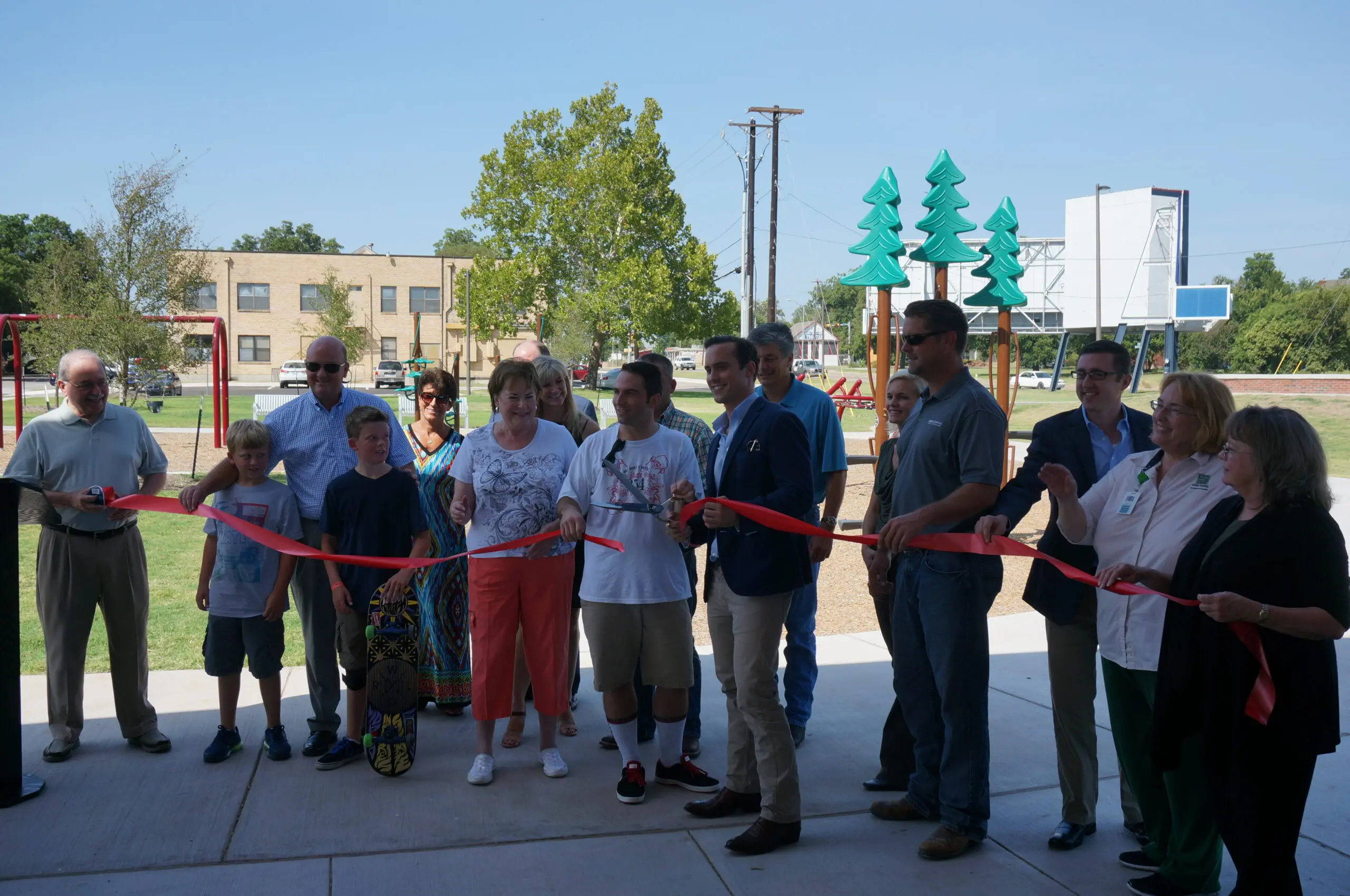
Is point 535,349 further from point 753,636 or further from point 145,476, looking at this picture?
point 753,636

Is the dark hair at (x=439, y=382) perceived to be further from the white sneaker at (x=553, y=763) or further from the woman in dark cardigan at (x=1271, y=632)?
the woman in dark cardigan at (x=1271, y=632)

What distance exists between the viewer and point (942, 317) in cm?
407

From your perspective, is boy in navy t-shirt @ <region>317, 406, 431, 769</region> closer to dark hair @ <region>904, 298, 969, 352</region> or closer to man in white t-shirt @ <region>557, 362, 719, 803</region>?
man in white t-shirt @ <region>557, 362, 719, 803</region>

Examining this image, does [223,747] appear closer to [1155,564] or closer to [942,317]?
[942,317]

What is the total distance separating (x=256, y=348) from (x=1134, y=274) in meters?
52.2

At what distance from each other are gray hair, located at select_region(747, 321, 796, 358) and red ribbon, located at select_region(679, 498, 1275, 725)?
4.32 feet

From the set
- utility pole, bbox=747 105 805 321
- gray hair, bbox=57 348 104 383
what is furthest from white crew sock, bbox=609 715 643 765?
utility pole, bbox=747 105 805 321

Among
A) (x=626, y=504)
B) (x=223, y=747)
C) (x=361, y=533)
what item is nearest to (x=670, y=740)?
(x=626, y=504)

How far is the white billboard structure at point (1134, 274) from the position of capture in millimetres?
50906

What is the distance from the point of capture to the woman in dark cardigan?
3.18m

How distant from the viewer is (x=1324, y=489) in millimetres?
3225

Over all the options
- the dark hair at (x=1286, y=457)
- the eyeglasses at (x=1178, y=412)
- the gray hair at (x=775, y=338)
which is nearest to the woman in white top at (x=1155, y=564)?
the eyeglasses at (x=1178, y=412)

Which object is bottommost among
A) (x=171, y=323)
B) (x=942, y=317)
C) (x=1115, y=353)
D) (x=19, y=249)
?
(x=1115, y=353)

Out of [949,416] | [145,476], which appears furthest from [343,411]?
[949,416]
